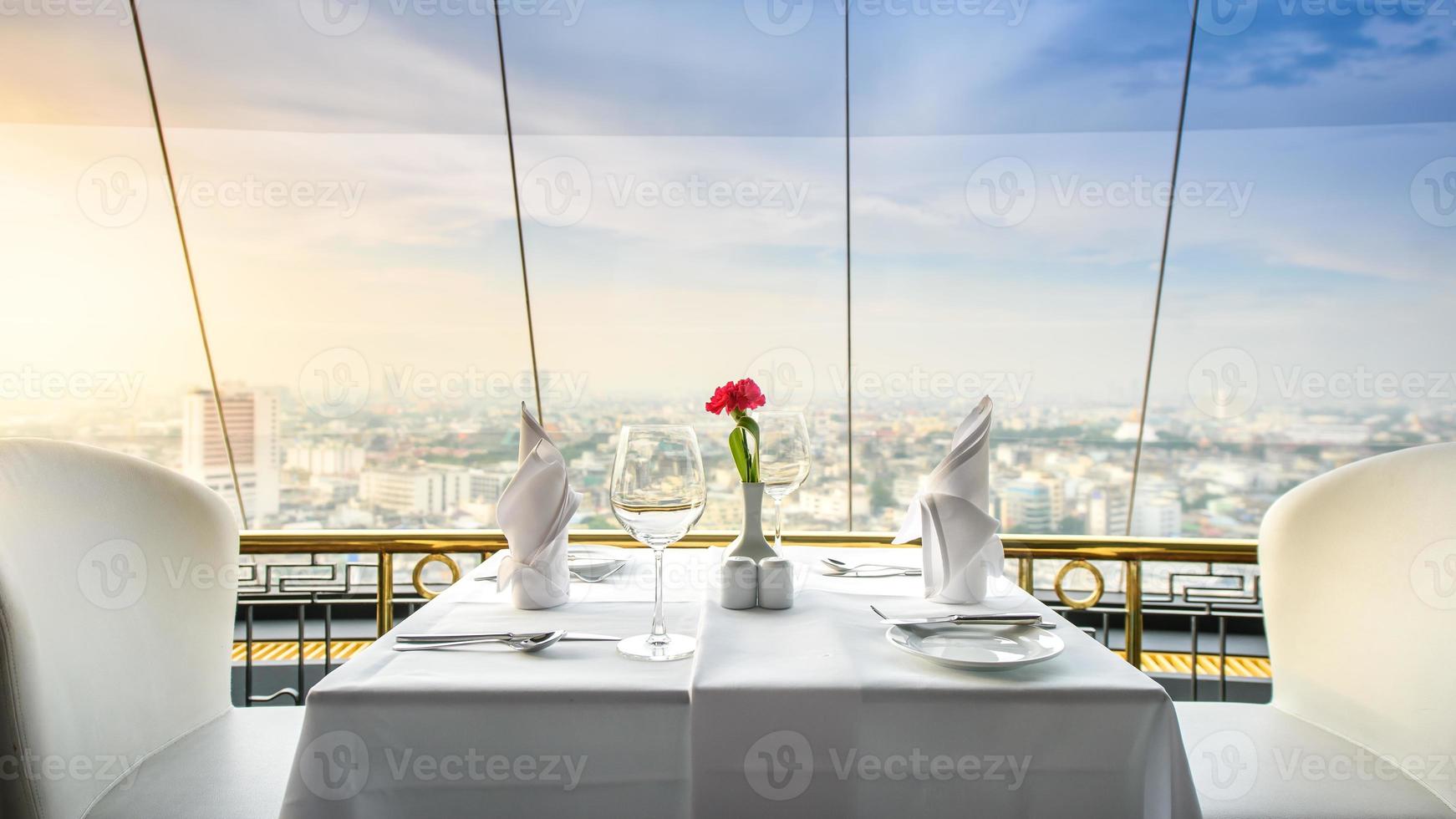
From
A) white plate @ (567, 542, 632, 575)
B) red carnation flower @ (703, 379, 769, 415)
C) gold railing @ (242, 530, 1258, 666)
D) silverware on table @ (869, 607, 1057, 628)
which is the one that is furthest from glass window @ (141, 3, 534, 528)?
silverware on table @ (869, 607, 1057, 628)

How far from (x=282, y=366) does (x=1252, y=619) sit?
158 inches

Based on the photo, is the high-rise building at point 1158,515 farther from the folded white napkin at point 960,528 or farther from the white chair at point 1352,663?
the folded white napkin at point 960,528

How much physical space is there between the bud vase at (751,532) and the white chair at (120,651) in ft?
2.64

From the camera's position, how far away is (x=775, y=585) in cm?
132

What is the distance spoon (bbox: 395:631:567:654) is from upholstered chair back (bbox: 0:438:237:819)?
1.77ft

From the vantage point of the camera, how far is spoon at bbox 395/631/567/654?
1.12 meters

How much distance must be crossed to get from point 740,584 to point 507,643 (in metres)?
0.37

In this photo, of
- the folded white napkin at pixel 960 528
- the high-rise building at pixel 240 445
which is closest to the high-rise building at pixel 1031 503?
the folded white napkin at pixel 960 528

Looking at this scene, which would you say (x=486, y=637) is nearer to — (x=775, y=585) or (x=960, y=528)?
(x=775, y=585)

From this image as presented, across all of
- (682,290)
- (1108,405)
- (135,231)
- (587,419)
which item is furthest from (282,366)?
(1108,405)

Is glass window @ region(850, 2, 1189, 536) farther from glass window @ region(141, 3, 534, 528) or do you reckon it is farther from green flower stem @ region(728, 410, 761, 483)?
green flower stem @ region(728, 410, 761, 483)

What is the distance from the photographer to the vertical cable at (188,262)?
3443 millimetres

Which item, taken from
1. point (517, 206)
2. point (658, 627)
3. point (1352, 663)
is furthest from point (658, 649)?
point (517, 206)

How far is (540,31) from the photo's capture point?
3.42 m
